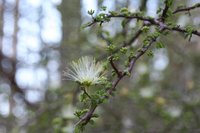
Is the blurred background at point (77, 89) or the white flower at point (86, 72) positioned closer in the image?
the white flower at point (86, 72)

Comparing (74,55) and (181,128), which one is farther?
(74,55)

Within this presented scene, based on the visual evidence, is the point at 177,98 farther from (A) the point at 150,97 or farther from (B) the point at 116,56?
(B) the point at 116,56

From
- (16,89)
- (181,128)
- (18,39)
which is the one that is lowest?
(181,128)

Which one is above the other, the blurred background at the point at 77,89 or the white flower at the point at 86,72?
the blurred background at the point at 77,89

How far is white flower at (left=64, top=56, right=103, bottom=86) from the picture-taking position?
6.28ft

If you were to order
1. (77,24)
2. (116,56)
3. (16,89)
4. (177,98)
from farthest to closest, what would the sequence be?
1. (77,24)
2. (16,89)
3. (177,98)
4. (116,56)

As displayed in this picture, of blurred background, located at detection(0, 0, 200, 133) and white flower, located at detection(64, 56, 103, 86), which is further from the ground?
blurred background, located at detection(0, 0, 200, 133)

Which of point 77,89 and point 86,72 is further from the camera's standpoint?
point 77,89

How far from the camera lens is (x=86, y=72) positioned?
193cm

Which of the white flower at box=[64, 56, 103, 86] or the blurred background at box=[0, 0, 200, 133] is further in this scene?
the blurred background at box=[0, 0, 200, 133]

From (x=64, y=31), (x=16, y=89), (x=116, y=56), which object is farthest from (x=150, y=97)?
(x=116, y=56)

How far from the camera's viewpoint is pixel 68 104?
4324 millimetres

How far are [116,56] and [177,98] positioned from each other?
3.23 m

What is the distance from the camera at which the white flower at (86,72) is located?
75.3 inches
